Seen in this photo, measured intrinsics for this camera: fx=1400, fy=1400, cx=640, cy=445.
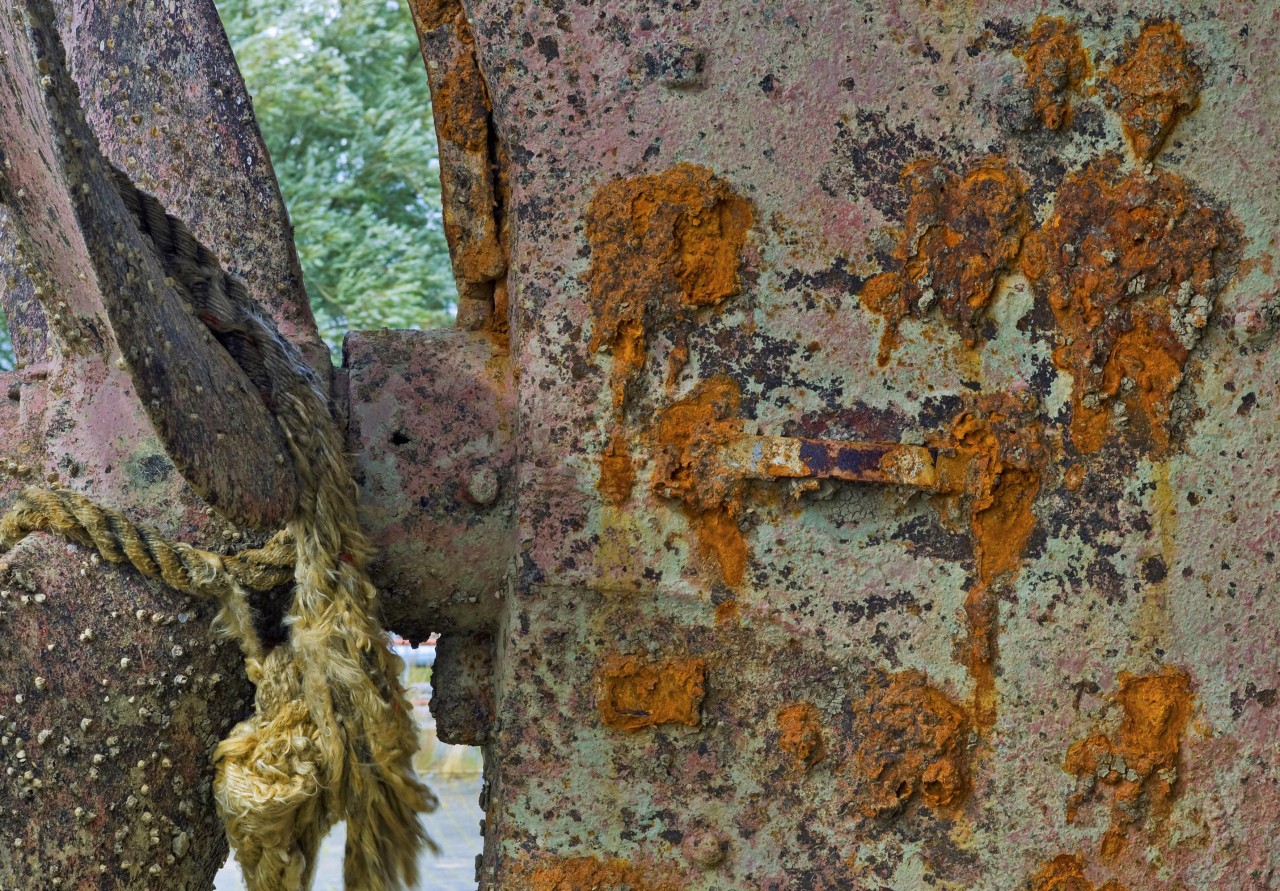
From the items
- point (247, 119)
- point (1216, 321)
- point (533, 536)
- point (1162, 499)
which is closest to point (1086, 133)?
point (1216, 321)

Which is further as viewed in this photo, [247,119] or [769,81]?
[247,119]

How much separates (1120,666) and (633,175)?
73 centimetres

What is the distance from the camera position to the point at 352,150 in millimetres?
7781

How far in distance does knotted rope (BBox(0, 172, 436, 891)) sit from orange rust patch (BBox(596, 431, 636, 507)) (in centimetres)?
27

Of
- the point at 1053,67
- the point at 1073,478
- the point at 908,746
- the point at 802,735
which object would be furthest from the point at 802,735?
the point at 1053,67

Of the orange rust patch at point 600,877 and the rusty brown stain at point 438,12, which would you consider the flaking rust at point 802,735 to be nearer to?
the orange rust patch at point 600,877

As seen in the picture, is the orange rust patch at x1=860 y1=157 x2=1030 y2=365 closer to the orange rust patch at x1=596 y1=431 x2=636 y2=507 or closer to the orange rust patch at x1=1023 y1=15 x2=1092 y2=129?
the orange rust patch at x1=1023 y1=15 x2=1092 y2=129

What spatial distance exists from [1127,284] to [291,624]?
3.10ft

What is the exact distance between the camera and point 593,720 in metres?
1.51

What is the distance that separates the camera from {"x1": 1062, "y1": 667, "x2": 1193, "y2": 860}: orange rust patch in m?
1.46

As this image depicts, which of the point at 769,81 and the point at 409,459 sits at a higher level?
the point at 769,81

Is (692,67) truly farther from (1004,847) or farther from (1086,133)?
(1004,847)

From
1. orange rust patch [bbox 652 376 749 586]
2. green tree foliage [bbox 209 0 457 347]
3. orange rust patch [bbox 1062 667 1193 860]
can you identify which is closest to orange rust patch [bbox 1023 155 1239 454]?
orange rust patch [bbox 1062 667 1193 860]

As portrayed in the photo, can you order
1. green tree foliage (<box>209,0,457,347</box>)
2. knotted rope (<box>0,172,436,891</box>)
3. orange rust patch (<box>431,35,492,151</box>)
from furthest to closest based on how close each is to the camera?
green tree foliage (<box>209,0,457,347</box>) → orange rust patch (<box>431,35,492,151</box>) → knotted rope (<box>0,172,436,891</box>)
